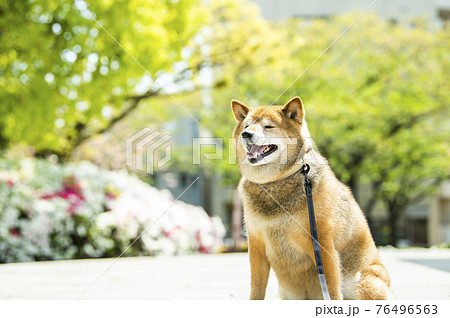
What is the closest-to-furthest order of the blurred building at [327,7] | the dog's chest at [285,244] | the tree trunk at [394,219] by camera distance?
1. the dog's chest at [285,244]
2. the tree trunk at [394,219]
3. the blurred building at [327,7]

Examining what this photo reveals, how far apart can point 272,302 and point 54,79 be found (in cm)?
837

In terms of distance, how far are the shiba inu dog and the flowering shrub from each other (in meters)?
5.90

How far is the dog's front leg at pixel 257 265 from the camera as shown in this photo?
2945 millimetres

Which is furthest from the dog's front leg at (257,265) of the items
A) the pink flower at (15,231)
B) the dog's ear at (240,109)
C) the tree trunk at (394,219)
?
the tree trunk at (394,219)

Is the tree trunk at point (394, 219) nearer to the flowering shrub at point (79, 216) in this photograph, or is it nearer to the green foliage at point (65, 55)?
the flowering shrub at point (79, 216)

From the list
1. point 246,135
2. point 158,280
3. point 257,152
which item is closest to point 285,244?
point 257,152

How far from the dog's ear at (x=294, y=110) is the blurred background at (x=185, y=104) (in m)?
5.85

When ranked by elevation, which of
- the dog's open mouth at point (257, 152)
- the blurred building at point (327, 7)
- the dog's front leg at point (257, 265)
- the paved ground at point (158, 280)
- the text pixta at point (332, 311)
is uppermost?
the blurred building at point (327, 7)

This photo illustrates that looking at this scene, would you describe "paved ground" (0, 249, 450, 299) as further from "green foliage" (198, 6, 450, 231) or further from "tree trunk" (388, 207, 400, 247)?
"tree trunk" (388, 207, 400, 247)

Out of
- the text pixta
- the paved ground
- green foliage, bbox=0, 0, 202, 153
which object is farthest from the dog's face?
green foliage, bbox=0, 0, 202, 153

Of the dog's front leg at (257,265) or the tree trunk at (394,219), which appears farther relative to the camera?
the tree trunk at (394,219)

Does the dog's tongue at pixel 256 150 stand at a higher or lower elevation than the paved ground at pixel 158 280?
higher

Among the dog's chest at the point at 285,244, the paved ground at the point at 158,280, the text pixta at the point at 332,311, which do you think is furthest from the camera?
the paved ground at the point at 158,280

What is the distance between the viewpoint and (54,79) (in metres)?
9.83
